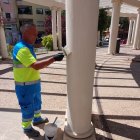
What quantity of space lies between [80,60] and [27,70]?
936mm

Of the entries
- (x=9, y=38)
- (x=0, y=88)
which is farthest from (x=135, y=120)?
(x=9, y=38)

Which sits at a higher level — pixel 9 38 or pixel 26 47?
pixel 26 47

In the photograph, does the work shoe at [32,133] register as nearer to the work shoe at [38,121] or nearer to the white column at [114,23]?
the work shoe at [38,121]

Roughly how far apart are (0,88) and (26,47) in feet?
11.6

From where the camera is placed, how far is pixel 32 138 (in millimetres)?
3232

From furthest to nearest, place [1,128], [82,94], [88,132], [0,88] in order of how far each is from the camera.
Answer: [0,88] < [1,128] < [88,132] < [82,94]

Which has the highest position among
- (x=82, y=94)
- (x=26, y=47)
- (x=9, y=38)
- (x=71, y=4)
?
(x=71, y=4)

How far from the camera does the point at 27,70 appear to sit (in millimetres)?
3016

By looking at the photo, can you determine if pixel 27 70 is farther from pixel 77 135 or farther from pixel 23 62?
pixel 77 135

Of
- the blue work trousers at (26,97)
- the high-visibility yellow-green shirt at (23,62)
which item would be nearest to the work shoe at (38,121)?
the blue work trousers at (26,97)

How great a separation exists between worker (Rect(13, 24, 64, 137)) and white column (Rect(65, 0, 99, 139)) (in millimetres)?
301

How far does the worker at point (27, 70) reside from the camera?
274 centimetres

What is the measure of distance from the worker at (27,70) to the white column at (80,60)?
301mm

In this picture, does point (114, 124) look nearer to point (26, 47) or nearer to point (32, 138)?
point (32, 138)
